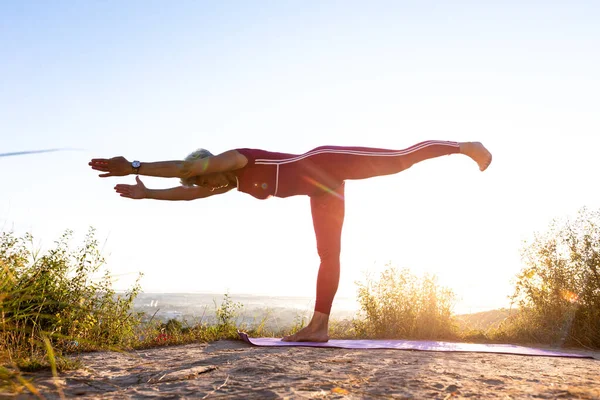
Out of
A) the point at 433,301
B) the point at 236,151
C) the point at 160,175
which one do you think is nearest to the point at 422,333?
the point at 433,301

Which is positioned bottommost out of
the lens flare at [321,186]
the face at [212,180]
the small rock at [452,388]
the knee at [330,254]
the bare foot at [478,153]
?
the small rock at [452,388]

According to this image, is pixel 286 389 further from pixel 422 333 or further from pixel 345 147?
pixel 422 333

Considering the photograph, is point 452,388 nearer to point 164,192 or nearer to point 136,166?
point 136,166

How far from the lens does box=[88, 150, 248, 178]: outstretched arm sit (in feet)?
11.3

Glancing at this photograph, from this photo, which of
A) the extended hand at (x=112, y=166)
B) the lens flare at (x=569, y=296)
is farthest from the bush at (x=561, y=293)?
the extended hand at (x=112, y=166)

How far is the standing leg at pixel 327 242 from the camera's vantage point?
4.42 m

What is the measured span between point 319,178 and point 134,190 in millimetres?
1681

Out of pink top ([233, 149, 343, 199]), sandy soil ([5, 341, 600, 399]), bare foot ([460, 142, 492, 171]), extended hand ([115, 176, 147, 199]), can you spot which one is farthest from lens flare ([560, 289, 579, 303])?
extended hand ([115, 176, 147, 199])

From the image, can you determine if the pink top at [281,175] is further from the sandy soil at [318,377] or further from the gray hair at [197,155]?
the sandy soil at [318,377]

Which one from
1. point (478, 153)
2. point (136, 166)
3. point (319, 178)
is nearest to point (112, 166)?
point (136, 166)

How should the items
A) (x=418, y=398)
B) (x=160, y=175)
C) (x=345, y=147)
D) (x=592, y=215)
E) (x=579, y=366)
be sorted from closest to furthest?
(x=418, y=398)
(x=579, y=366)
(x=160, y=175)
(x=345, y=147)
(x=592, y=215)

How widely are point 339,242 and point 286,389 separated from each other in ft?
8.55

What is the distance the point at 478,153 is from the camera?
466cm

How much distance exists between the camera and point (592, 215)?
20.7 feet
